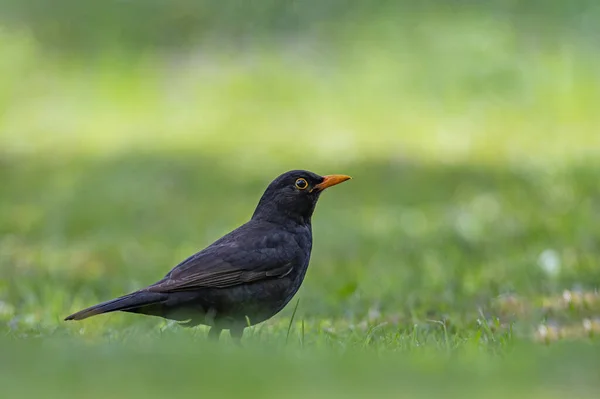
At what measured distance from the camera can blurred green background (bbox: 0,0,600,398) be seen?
15.8 feet

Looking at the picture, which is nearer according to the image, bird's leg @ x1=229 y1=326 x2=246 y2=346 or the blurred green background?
the blurred green background

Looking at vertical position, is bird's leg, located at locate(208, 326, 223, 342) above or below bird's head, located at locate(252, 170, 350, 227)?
below

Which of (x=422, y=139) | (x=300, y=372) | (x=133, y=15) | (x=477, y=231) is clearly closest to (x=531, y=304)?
(x=477, y=231)

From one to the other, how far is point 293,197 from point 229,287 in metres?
0.92

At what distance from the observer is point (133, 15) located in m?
21.9

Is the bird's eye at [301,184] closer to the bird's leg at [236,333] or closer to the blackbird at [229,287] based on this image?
the blackbird at [229,287]

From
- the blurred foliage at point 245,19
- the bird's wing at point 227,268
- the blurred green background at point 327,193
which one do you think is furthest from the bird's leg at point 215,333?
the blurred foliage at point 245,19

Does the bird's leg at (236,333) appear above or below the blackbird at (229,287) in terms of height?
below

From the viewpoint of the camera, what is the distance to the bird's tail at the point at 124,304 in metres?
5.98

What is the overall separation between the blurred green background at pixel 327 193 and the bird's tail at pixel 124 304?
0.15m

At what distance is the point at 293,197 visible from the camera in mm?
6938

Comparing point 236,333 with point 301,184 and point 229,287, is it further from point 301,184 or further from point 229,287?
point 301,184

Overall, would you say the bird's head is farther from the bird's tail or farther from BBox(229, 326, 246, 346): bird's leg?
the bird's tail

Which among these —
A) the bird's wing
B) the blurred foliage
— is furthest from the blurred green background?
the bird's wing
